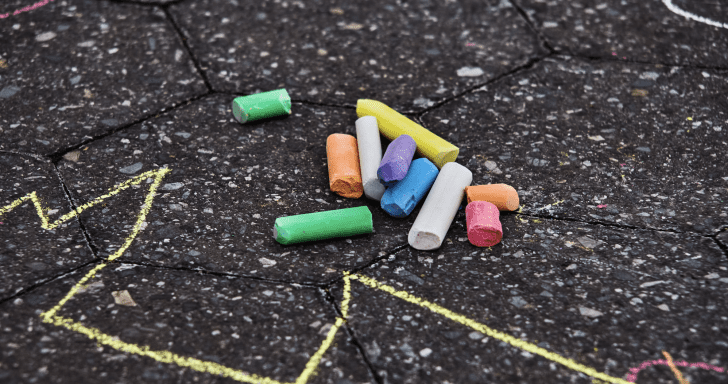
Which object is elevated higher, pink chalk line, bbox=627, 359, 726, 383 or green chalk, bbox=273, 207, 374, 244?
green chalk, bbox=273, 207, 374, 244

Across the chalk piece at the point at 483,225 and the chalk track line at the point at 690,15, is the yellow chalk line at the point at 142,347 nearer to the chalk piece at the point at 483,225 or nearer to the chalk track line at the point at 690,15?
the chalk piece at the point at 483,225

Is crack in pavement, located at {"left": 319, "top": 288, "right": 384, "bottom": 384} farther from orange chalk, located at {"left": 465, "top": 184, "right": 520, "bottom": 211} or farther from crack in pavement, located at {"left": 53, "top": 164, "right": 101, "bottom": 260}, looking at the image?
crack in pavement, located at {"left": 53, "top": 164, "right": 101, "bottom": 260}

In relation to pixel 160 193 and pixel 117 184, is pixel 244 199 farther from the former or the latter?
pixel 117 184

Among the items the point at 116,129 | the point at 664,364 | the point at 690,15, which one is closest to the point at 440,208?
the point at 664,364

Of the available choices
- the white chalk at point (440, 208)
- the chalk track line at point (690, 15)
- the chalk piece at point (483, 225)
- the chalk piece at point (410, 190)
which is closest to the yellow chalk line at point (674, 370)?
the chalk piece at point (483, 225)

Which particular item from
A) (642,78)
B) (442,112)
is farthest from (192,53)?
(642,78)

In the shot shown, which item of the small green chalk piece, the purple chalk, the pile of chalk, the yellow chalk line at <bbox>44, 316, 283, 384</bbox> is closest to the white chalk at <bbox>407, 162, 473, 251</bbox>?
the pile of chalk
